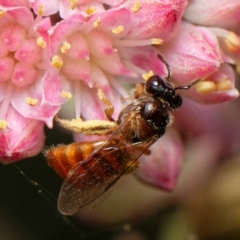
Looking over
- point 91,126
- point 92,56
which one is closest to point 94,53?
point 92,56

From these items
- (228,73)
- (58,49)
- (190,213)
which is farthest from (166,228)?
(58,49)

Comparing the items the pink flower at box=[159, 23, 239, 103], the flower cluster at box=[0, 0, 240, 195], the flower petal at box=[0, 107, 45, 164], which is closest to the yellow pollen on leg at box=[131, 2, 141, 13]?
the flower cluster at box=[0, 0, 240, 195]

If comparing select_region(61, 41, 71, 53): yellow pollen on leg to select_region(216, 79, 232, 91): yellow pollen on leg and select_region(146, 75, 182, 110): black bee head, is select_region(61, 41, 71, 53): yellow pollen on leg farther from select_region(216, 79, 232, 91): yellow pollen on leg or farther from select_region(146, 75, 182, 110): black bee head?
select_region(216, 79, 232, 91): yellow pollen on leg

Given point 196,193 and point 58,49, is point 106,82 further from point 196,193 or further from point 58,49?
point 196,193

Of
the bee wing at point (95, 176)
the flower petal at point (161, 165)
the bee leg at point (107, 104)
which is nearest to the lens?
the bee wing at point (95, 176)

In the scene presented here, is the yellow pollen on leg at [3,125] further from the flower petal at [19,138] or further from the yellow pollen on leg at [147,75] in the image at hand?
the yellow pollen on leg at [147,75]

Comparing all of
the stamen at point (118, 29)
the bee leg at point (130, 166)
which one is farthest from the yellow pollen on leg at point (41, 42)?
the bee leg at point (130, 166)
